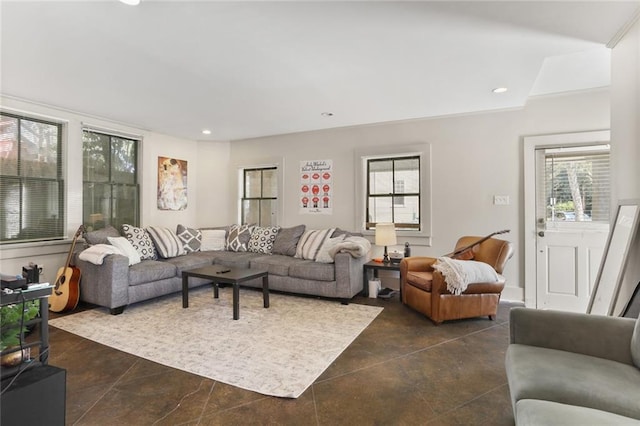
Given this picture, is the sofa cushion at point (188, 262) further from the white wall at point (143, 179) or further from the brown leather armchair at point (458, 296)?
the brown leather armchair at point (458, 296)

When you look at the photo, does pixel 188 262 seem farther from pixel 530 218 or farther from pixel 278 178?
pixel 530 218

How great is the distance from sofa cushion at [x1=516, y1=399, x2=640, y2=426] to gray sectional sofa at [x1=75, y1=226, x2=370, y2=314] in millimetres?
2750

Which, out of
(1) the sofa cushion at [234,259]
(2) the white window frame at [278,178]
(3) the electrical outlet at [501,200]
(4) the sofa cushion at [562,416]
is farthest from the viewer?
(2) the white window frame at [278,178]

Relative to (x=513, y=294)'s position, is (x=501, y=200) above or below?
above

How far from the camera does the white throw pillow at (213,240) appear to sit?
5175 mm

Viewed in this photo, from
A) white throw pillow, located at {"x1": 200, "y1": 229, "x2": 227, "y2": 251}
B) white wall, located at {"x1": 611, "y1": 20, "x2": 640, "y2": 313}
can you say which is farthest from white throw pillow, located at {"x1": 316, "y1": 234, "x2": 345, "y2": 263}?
white wall, located at {"x1": 611, "y1": 20, "x2": 640, "y2": 313}

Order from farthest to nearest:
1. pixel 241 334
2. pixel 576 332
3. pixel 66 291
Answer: pixel 66 291 → pixel 241 334 → pixel 576 332

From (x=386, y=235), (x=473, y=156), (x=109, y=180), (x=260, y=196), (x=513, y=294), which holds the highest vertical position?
(x=473, y=156)

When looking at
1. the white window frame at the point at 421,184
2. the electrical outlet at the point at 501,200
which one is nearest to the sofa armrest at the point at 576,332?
the electrical outlet at the point at 501,200

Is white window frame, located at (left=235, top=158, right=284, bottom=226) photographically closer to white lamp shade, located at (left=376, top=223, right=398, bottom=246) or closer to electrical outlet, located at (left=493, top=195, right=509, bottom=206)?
white lamp shade, located at (left=376, top=223, right=398, bottom=246)

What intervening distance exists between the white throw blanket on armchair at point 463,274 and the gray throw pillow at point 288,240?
2.21 meters

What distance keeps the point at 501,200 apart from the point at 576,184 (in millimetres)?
767

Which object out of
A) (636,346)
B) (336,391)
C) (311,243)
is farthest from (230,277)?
(636,346)

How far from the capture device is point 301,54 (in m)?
2.58
